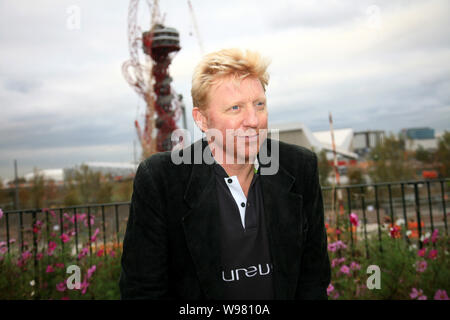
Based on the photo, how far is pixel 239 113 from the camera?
136 cm

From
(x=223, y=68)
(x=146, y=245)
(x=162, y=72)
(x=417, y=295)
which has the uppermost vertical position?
(x=162, y=72)

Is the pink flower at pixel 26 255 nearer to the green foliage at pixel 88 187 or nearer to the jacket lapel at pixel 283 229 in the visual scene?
the jacket lapel at pixel 283 229

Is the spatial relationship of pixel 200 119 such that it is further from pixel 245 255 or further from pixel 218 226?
pixel 245 255

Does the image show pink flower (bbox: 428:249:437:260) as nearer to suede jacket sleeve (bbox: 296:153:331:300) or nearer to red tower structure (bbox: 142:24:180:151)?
suede jacket sleeve (bbox: 296:153:331:300)

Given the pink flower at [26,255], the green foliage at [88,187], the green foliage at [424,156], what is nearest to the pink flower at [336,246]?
the pink flower at [26,255]

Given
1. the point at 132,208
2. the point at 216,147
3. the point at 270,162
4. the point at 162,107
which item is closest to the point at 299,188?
the point at 270,162

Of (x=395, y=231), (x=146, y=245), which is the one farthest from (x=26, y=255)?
(x=395, y=231)

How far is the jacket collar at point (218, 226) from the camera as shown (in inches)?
53.1

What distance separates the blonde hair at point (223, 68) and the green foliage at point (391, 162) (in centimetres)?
2965

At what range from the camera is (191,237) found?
1368 mm

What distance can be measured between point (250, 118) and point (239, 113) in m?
0.05

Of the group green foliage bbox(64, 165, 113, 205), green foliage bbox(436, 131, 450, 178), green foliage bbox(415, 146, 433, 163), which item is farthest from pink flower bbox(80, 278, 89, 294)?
Answer: green foliage bbox(415, 146, 433, 163)
